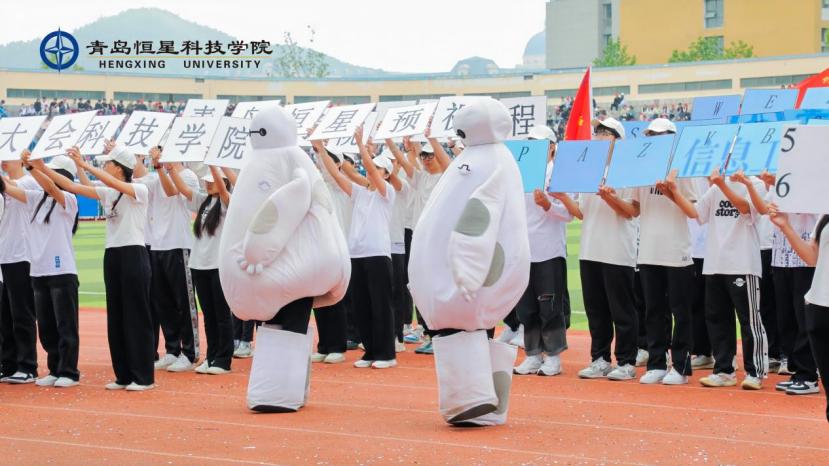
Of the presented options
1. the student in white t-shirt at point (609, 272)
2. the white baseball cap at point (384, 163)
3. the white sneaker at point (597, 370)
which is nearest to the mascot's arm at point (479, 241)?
the student in white t-shirt at point (609, 272)

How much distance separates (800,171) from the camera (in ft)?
24.6

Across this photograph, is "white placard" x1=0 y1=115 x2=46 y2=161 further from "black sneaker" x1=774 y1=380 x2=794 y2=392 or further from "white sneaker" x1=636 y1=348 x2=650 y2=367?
"black sneaker" x1=774 y1=380 x2=794 y2=392

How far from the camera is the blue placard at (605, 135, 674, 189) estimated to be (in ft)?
34.6

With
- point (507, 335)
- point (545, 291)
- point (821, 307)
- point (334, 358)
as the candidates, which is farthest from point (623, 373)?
point (821, 307)

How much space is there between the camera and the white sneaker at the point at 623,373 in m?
11.3

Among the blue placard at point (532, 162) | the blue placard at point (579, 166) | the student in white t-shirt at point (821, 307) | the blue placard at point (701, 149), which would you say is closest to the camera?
the student in white t-shirt at point (821, 307)

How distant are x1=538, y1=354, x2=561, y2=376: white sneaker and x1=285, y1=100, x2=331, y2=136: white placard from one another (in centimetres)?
331

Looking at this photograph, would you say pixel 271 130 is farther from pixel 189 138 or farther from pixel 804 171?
pixel 804 171

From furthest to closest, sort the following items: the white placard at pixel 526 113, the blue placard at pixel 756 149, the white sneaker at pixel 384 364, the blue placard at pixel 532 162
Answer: the white placard at pixel 526 113
the white sneaker at pixel 384 364
the blue placard at pixel 532 162
the blue placard at pixel 756 149

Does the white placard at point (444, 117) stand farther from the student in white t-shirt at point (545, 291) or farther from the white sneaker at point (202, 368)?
the white sneaker at point (202, 368)

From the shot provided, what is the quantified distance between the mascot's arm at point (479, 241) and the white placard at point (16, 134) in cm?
452

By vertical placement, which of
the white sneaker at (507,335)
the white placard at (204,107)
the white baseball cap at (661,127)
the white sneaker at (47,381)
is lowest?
the white sneaker at (507,335)

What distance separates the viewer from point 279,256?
9.61 meters

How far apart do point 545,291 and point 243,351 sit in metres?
3.41
